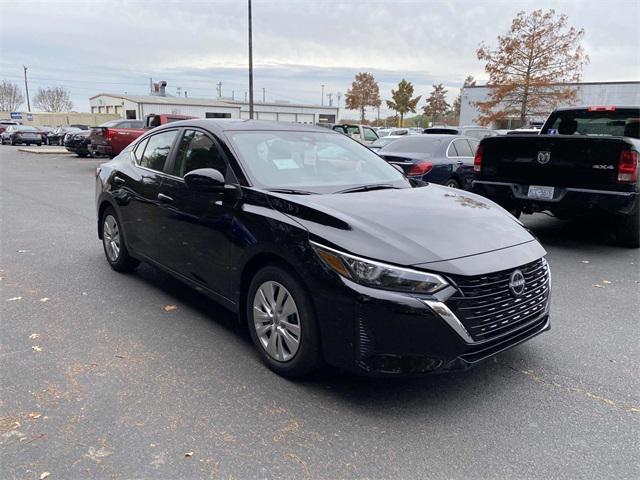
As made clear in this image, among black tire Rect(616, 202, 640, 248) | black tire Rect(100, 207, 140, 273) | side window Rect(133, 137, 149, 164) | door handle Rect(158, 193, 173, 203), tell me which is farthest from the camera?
black tire Rect(616, 202, 640, 248)

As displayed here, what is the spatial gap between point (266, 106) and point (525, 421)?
5814 cm

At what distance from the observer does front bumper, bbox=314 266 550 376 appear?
9.01 ft

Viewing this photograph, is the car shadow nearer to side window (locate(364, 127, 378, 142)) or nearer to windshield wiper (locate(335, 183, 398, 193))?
windshield wiper (locate(335, 183, 398, 193))

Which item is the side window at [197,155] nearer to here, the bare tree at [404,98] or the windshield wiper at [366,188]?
the windshield wiper at [366,188]

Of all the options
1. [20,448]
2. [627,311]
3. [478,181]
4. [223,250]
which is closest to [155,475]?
[20,448]

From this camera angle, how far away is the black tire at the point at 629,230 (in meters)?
6.73

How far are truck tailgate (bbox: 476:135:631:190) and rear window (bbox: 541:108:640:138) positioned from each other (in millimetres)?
1670

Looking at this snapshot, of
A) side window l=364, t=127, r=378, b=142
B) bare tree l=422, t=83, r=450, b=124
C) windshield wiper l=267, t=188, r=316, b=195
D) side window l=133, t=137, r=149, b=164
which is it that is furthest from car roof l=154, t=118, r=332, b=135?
bare tree l=422, t=83, r=450, b=124

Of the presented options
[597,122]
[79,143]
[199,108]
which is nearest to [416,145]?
[597,122]

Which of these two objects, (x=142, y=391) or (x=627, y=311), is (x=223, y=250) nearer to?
(x=142, y=391)

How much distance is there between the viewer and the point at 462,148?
1050 centimetres

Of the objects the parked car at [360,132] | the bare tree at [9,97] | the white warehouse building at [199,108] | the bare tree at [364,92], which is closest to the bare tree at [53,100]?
the bare tree at [9,97]

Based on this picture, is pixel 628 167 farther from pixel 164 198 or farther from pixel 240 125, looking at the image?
pixel 164 198

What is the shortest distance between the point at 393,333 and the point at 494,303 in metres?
0.65
